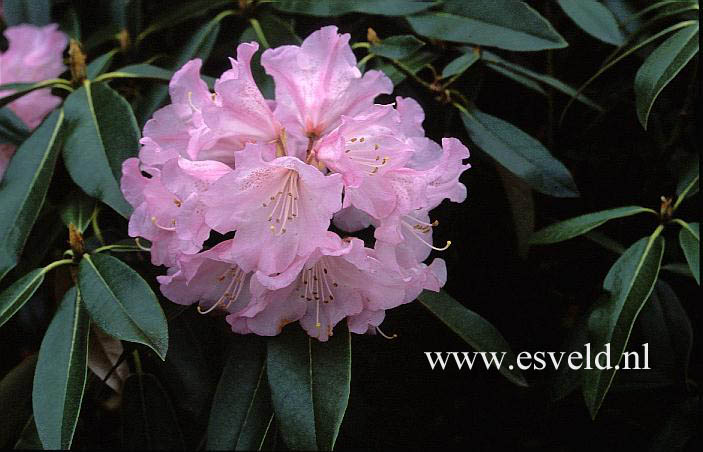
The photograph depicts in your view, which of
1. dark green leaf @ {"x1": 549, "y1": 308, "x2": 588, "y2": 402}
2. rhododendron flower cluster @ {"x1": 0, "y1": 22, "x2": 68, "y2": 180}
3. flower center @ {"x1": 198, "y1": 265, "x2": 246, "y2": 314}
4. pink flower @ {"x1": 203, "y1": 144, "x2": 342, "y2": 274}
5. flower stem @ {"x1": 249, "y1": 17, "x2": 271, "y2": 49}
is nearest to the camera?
pink flower @ {"x1": 203, "y1": 144, "x2": 342, "y2": 274}

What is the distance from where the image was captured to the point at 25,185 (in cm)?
95

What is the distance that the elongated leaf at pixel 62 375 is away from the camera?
2.54ft

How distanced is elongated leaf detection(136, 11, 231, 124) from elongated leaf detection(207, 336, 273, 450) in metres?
0.34

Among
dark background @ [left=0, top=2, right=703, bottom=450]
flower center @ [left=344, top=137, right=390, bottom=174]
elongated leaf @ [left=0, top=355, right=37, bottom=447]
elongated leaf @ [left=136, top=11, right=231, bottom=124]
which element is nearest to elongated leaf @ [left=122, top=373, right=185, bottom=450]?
dark background @ [left=0, top=2, right=703, bottom=450]

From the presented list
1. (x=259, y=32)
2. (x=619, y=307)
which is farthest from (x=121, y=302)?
(x=619, y=307)

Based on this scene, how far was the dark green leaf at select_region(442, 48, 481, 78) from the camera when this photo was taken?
98 cm

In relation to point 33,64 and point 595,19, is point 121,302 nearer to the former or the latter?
point 33,64

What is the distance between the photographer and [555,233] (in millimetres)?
982

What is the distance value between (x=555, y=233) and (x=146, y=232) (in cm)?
49

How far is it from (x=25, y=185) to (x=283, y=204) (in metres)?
0.37

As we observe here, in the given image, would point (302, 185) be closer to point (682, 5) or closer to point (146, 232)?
point (146, 232)

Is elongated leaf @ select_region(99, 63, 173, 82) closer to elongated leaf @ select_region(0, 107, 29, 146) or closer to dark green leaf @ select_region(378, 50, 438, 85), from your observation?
elongated leaf @ select_region(0, 107, 29, 146)

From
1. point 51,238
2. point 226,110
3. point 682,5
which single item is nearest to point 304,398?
point 226,110

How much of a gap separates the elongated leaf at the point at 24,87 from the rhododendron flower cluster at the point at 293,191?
0.89ft
